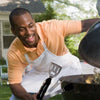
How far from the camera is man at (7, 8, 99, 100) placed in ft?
6.57

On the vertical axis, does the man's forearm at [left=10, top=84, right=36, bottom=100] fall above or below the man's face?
below

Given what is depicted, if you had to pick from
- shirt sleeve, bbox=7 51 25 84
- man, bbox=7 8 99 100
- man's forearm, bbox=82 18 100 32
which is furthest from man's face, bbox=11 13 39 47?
man's forearm, bbox=82 18 100 32

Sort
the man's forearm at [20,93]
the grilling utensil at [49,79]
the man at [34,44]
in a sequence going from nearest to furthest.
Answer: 1. the grilling utensil at [49,79]
2. the man at [34,44]
3. the man's forearm at [20,93]

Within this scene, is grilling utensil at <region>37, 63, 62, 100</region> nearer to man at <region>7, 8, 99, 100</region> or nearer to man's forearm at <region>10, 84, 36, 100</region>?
man at <region>7, 8, 99, 100</region>

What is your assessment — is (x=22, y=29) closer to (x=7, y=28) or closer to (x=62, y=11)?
(x=62, y=11)

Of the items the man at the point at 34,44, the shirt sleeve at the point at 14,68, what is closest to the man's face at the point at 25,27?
the man at the point at 34,44

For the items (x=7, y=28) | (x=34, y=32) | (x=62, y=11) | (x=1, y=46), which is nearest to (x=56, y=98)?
(x=34, y=32)

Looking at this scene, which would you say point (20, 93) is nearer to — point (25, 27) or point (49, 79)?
point (49, 79)

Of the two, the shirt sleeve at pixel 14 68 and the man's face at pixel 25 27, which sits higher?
the man's face at pixel 25 27

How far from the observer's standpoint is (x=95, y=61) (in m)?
1.16

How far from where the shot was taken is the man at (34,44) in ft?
6.57

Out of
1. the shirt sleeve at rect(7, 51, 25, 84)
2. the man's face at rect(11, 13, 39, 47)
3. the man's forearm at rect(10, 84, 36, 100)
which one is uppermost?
the man's face at rect(11, 13, 39, 47)

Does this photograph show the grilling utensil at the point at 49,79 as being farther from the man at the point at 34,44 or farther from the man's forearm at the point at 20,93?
the man's forearm at the point at 20,93

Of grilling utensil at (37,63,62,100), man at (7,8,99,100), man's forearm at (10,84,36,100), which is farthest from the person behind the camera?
man's forearm at (10,84,36,100)
